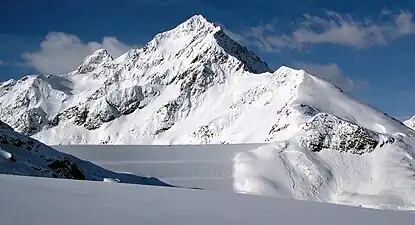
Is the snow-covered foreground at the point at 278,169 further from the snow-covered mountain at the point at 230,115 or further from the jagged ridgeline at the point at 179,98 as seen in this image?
the jagged ridgeline at the point at 179,98

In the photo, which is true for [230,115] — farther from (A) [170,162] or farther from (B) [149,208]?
(B) [149,208]

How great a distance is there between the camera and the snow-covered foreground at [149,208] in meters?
6.28

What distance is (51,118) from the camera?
483ft

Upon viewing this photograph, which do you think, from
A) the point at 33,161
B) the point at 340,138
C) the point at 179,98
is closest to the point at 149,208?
the point at 33,161

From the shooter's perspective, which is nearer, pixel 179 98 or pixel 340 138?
pixel 340 138

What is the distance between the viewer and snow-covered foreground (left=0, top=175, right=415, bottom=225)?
628 centimetres

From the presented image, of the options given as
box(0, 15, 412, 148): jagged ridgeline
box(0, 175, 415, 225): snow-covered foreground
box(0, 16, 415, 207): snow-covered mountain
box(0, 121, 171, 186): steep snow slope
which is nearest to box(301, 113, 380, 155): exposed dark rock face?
box(0, 16, 415, 207): snow-covered mountain

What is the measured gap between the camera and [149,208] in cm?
715

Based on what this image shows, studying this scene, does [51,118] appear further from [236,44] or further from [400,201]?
[400,201]

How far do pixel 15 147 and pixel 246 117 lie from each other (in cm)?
7357

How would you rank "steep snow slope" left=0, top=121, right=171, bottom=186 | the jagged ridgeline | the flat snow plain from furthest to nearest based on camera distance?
the jagged ridgeline, the flat snow plain, "steep snow slope" left=0, top=121, right=171, bottom=186

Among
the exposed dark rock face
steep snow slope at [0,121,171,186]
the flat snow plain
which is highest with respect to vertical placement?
the exposed dark rock face

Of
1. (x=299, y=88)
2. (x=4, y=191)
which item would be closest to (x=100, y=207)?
(x=4, y=191)

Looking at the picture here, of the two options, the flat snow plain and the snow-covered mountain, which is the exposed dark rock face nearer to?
the snow-covered mountain
